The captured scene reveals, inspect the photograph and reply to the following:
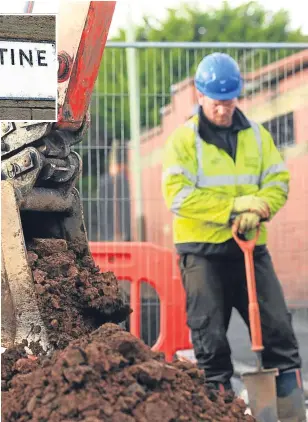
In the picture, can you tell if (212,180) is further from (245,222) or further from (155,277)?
(155,277)

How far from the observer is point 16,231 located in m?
4.23

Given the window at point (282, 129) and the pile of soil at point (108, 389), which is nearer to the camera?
the pile of soil at point (108, 389)

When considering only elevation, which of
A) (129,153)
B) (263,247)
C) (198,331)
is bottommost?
(198,331)

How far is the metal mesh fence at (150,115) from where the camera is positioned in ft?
28.3

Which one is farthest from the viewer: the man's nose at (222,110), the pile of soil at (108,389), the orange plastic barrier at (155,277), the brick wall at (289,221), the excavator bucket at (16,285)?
the brick wall at (289,221)

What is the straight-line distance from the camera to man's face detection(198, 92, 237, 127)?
6750mm

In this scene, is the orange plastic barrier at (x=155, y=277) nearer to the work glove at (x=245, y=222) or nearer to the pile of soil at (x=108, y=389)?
the work glove at (x=245, y=222)

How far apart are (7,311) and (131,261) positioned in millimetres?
4345

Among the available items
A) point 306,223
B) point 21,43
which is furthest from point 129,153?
point 21,43

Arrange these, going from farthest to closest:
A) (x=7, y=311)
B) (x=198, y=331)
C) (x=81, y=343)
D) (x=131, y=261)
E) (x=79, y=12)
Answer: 1. (x=131, y=261)
2. (x=198, y=331)
3. (x=79, y=12)
4. (x=7, y=311)
5. (x=81, y=343)

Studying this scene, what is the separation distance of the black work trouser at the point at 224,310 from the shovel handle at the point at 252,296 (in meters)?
0.10

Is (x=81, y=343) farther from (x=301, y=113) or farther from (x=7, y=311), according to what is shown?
(x=301, y=113)

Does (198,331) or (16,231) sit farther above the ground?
(16,231)

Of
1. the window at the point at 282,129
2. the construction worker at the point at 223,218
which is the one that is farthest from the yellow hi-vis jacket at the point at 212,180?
the window at the point at 282,129
